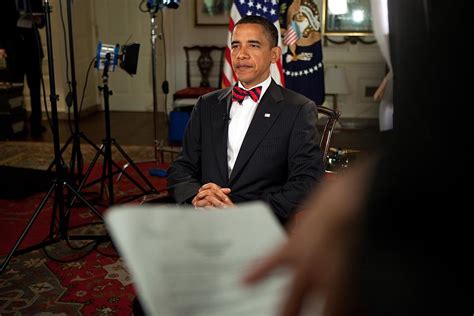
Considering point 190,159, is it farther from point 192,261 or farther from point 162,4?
point 162,4

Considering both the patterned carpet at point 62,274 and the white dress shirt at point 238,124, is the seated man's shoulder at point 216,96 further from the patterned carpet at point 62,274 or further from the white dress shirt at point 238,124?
the patterned carpet at point 62,274

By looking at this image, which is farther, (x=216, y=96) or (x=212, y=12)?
(x=212, y=12)

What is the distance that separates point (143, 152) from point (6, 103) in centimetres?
175

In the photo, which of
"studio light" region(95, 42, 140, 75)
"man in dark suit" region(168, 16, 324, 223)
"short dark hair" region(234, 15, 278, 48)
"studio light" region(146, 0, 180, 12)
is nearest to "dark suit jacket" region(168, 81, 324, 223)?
"man in dark suit" region(168, 16, 324, 223)

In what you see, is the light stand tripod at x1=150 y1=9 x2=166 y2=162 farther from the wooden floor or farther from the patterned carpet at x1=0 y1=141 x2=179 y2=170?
the wooden floor

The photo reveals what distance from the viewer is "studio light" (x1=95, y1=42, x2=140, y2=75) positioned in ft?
11.2

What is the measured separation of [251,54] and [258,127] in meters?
0.36

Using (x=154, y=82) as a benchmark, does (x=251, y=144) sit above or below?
below

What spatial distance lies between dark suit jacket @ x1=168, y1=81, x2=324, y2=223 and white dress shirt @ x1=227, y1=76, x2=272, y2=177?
36mm

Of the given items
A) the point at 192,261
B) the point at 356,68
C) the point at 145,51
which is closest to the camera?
the point at 192,261

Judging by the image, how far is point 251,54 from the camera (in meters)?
2.39

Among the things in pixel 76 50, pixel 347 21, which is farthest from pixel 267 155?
pixel 76 50

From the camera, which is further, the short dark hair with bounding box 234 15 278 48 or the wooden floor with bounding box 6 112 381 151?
the wooden floor with bounding box 6 112 381 151

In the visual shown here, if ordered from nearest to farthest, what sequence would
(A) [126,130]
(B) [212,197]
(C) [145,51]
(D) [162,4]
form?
(B) [212,197] < (D) [162,4] < (A) [126,130] < (C) [145,51]
